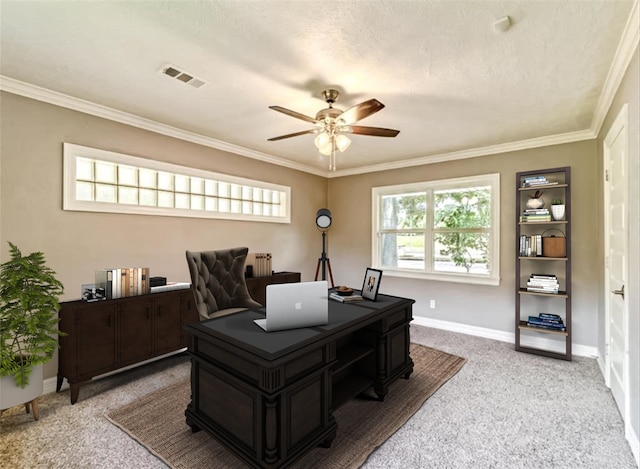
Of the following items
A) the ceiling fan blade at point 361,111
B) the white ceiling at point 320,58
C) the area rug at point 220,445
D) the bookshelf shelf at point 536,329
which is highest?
the white ceiling at point 320,58

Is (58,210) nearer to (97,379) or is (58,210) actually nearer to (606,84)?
(97,379)

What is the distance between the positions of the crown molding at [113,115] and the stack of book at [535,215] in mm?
3365

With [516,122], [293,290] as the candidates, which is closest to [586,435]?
[293,290]

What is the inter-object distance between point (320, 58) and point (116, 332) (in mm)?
2731

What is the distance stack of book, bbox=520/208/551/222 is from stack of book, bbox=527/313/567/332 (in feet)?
3.63

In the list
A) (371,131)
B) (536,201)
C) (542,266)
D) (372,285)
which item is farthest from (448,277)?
(371,131)

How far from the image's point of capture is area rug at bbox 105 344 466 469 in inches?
72.6

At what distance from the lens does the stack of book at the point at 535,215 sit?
11.5 ft

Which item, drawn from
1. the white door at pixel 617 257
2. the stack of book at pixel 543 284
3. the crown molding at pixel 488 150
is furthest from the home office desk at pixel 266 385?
the crown molding at pixel 488 150

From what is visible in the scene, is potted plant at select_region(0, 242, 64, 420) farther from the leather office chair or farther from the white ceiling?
the white ceiling

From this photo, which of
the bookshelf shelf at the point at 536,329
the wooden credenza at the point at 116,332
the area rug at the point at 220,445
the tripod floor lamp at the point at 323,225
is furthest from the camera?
the tripod floor lamp at the point at 323,225

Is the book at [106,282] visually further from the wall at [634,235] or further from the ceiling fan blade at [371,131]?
the wall at [634,235]

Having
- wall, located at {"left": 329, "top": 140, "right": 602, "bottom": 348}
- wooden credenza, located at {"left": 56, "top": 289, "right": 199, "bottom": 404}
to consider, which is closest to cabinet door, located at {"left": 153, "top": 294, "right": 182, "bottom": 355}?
wooden credenza, located at {"left": 56, "top": 289, "right": 199, "bottom": 404}

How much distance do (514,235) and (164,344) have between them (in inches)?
166
